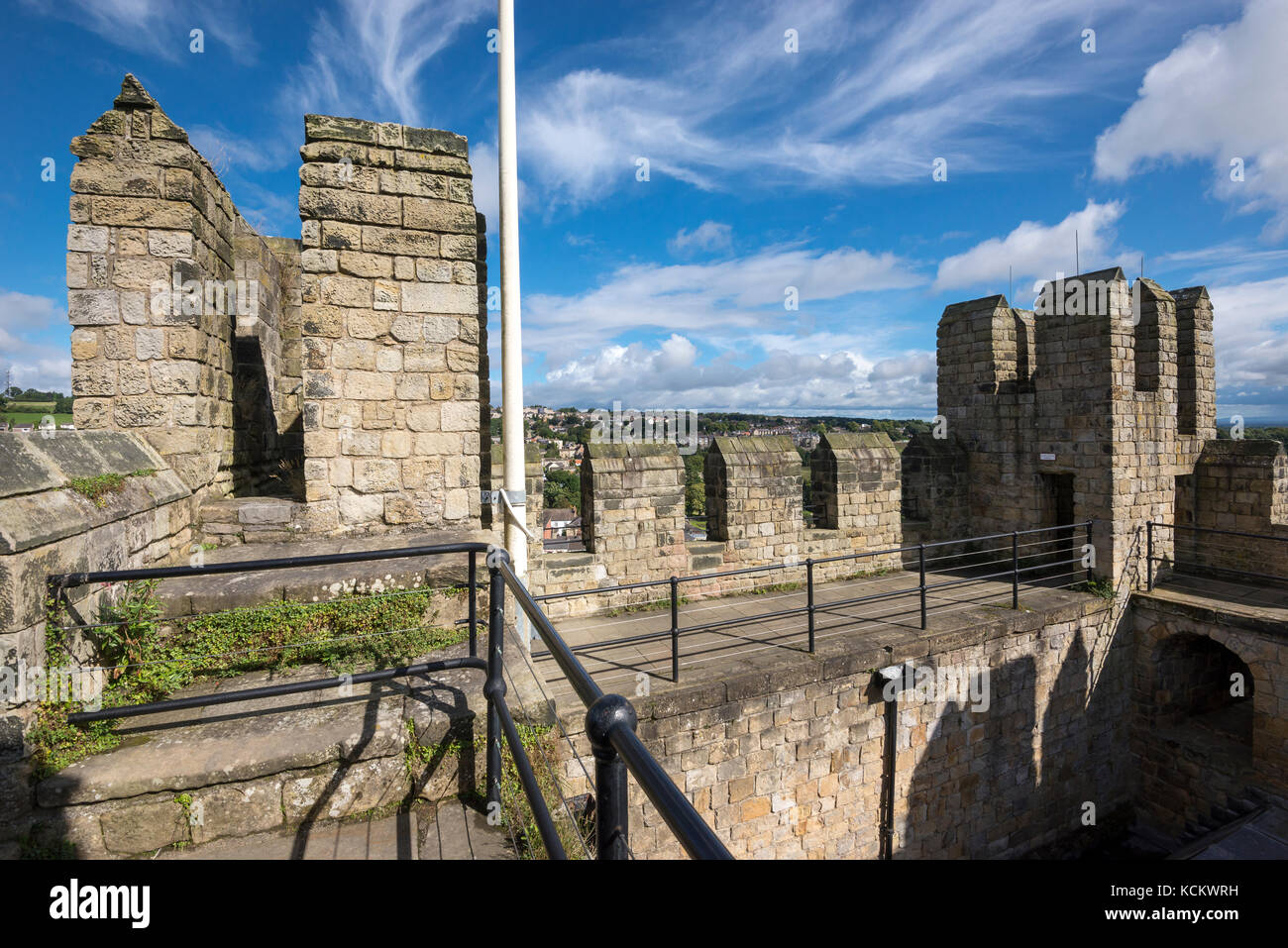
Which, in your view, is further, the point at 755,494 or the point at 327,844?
the point at 755,494

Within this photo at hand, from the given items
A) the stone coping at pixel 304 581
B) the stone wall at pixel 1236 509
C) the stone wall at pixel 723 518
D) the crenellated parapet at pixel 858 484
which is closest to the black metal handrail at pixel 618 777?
the stone coping at pixel 304 581

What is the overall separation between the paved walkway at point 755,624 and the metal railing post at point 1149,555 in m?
0.87

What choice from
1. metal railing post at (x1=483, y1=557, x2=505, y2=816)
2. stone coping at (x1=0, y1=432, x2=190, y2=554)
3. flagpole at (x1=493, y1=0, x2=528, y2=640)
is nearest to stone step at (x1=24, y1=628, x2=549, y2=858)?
metal railing post at (x1=483, y1=557, x2=505, y2=816)

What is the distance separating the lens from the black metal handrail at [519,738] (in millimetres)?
1058

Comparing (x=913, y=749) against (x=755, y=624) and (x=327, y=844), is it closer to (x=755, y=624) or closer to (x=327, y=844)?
(x=755, y=624)

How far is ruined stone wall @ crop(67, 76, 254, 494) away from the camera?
14.4 feet

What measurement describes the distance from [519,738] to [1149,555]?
416 inches

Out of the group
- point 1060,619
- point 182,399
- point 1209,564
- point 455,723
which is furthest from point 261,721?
point 1209,564

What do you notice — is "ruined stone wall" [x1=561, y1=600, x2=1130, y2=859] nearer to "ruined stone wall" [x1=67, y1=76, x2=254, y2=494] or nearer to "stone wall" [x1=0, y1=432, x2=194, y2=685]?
"stone wall" [x1=0, y1=432, x2=194, y2=685]

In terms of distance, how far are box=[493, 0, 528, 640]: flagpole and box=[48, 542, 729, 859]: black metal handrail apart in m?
1.90

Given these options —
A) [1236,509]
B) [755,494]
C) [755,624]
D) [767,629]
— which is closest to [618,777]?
[767,629]

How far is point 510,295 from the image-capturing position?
5.11 metres
